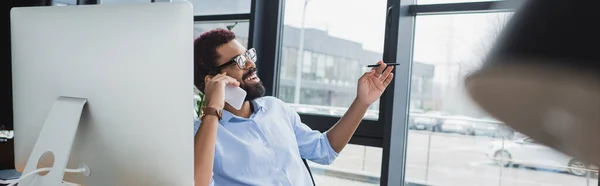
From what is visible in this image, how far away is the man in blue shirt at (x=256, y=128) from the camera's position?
1.78 m

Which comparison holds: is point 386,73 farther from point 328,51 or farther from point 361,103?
point 328,51

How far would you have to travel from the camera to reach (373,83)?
Result: 1.96m

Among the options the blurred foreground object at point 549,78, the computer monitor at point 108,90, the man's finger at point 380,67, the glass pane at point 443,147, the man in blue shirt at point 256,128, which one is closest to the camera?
the blurred foreground object at point 549,78

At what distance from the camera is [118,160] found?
1.10 meters

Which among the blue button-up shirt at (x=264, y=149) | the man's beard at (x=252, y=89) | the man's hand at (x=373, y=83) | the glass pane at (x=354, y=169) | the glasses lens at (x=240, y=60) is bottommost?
the glass pane at (x=354, y=169)

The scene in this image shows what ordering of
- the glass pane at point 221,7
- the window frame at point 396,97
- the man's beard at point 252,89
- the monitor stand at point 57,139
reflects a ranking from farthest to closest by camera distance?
the glass pane at point 221,7
the window frame at point 396,97
the man's beard at point 252,89
the monitor stand at point 57,139

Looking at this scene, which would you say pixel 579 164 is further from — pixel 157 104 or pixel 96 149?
pixel 96 149

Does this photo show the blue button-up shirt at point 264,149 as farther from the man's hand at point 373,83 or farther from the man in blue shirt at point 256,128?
the man's hand at point 373,83

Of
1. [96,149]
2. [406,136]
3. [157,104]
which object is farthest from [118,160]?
[406,136]

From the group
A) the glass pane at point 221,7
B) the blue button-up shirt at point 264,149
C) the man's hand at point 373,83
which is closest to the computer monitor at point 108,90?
the blue button-up shirt at point 264,149

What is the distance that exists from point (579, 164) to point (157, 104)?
93cm

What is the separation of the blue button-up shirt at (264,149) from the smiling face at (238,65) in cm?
5

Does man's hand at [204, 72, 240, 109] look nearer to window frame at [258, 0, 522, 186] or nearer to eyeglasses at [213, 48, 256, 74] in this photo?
eyeglasses at [213, 48, 256, 74]

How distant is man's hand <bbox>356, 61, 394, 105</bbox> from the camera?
194 centimetres
